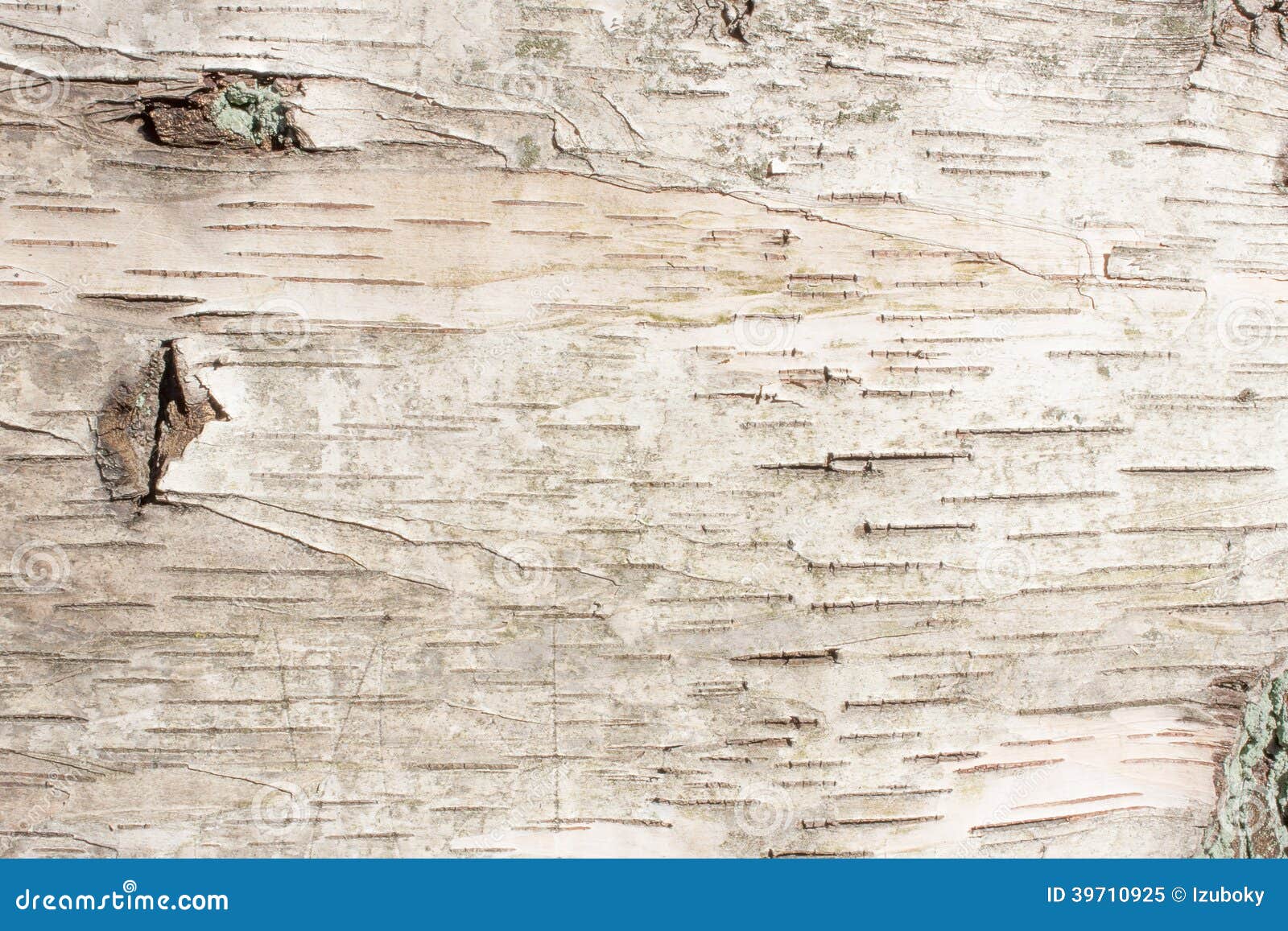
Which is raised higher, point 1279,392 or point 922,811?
point 1279,392

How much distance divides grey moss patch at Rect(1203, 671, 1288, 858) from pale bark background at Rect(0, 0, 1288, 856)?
0.27 m

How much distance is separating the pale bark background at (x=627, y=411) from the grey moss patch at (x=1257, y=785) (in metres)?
0.27

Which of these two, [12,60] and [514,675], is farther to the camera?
[514,675]

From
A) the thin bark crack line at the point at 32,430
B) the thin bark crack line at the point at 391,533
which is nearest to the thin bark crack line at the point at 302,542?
the thin bark crack line at the point at 391,533

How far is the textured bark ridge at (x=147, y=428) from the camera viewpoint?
64.9 inches

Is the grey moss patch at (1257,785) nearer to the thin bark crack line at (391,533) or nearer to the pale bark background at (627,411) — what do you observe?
the pale bark background at (627,411)

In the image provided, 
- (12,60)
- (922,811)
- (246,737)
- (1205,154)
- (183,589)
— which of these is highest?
(12,60)

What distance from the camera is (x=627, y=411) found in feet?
5.51

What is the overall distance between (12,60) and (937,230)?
6.07ft

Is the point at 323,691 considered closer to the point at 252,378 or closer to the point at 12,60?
the point at 252,378

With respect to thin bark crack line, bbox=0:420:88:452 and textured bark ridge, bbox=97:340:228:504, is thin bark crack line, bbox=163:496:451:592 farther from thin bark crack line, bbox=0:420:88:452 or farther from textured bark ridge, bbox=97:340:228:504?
thin bark crack line, bbox=0:420:88:452

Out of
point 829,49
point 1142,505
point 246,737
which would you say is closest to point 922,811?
point 1142,505

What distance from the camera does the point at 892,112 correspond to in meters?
1.70

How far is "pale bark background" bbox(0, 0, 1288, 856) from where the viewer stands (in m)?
1.65
